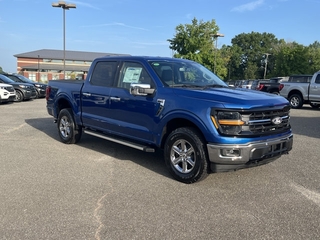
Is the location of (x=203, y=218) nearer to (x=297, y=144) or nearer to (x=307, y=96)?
(x=297, y=144)

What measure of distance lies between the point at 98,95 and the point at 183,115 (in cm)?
227

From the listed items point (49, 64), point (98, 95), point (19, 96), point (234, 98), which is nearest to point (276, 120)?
point (234, 98)

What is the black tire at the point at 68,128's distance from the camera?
719 centimetres

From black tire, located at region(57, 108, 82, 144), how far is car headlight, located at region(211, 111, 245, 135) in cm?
387

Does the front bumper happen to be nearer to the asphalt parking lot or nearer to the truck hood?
the asphalt parking lot

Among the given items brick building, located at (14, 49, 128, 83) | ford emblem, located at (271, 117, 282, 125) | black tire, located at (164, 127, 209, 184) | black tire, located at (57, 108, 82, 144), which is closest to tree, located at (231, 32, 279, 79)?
brick building, located at (14, 49, 128, 83)

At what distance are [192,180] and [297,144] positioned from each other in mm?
4022

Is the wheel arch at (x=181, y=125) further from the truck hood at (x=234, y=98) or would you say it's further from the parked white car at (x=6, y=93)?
the parked white car at (x=6, y=93)

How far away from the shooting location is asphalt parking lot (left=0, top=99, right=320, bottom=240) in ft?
11.1

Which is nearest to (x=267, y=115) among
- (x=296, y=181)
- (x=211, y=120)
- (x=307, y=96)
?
(x=211, y=120)

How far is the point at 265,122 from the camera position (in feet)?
15.0

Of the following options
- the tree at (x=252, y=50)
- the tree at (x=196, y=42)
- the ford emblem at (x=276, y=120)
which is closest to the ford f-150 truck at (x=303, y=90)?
the ford emblem at (x=276, y=120)

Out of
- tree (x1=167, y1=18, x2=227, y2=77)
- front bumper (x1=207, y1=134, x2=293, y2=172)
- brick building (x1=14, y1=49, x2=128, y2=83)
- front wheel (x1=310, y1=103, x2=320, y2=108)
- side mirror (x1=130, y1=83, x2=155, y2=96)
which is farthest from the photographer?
brick building (x1=14, y1=49, x2=128, y2=83)

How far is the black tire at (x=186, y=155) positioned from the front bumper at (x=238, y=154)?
0.54 feet
